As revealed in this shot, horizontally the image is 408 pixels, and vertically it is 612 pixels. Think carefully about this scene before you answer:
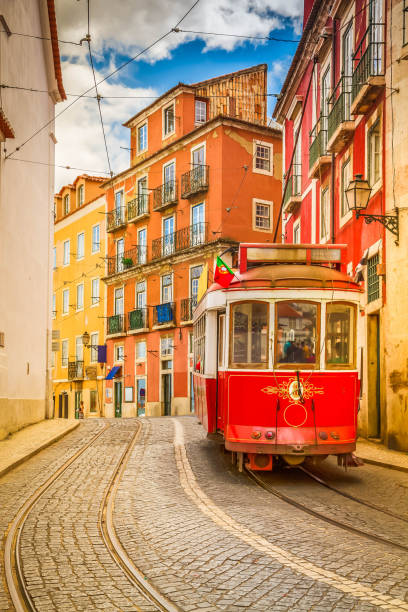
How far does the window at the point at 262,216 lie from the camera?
33.1 m

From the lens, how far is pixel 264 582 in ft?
17.4

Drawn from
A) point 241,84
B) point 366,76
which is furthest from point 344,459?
→ point 241,84

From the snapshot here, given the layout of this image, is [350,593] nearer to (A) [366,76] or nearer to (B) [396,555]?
(B) [396,555]

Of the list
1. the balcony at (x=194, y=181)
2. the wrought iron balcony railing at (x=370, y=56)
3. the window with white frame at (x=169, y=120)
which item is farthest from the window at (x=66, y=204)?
the wrought iron balcony railing at (x=370, y=56)

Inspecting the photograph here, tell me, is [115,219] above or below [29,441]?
above

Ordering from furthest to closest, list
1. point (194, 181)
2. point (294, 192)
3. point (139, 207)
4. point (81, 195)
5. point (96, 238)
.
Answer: point (81, 195) < point (96, 238) < point (139, 207) < point (194, 181) < point (294, 192)

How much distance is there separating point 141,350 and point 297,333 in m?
26.9

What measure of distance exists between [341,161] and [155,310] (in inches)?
699

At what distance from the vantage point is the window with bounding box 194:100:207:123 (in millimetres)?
36031

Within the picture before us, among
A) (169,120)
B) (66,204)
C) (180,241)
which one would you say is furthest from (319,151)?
(66,204)

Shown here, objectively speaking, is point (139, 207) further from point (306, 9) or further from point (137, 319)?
point (306, 9)

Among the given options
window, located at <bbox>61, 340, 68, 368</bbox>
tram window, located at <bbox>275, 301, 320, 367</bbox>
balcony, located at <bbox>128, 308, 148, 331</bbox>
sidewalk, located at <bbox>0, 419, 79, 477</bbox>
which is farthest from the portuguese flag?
window, located at <bbox>61, 340, 68, 368</bbox>

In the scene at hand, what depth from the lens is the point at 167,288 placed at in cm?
3506

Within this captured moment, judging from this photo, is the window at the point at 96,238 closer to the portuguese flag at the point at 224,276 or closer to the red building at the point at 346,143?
the red building at the point at 346,143
